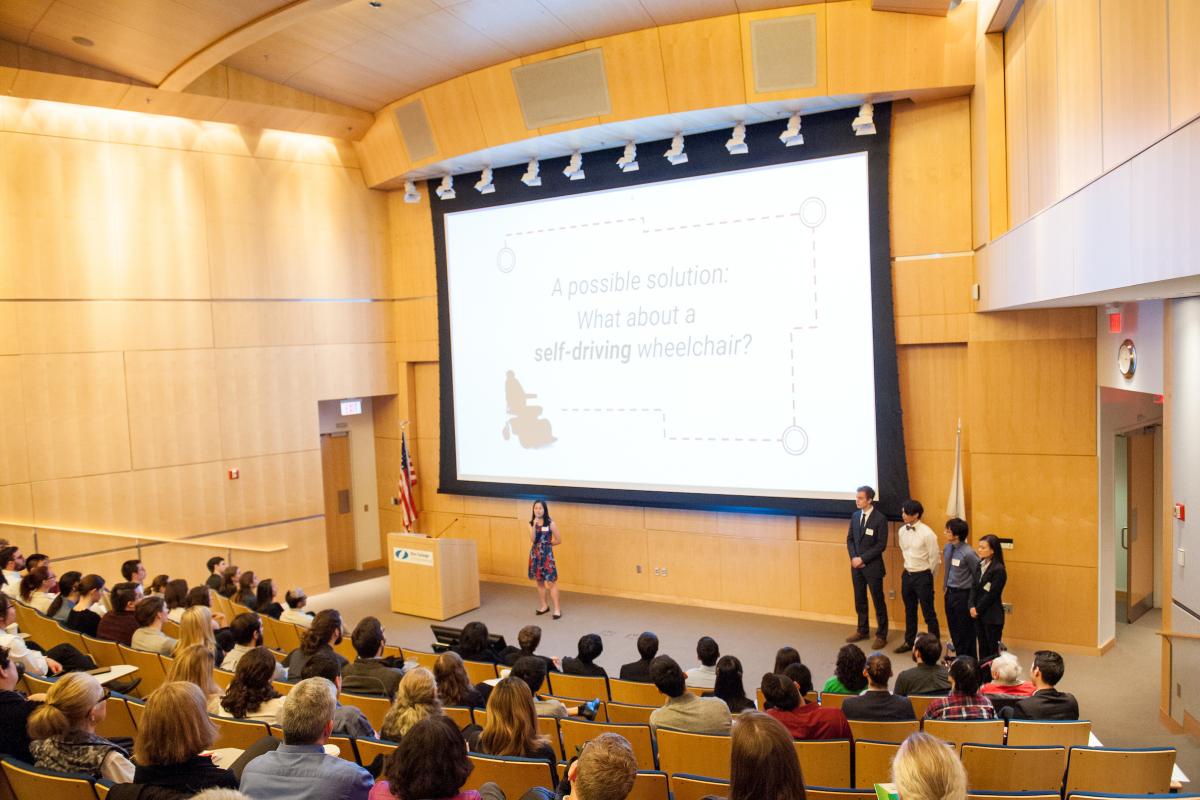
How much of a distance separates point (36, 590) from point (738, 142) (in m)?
7.22

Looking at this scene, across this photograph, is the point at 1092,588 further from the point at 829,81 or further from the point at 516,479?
the point at 516,479

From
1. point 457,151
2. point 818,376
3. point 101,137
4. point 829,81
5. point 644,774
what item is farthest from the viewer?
point 457,151

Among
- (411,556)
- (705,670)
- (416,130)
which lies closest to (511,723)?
(705,670)

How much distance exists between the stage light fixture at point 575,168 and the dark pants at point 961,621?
5797 mm

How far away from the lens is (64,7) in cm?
742

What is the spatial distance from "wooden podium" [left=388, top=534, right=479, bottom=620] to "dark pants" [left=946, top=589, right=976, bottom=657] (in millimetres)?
5043

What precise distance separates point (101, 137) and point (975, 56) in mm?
8625

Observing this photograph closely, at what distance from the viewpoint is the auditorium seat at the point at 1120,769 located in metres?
3.47

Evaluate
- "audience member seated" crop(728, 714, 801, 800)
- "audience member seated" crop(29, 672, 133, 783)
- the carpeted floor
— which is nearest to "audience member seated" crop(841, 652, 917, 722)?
"audience member seated" crop(728, 714, 801, 800)

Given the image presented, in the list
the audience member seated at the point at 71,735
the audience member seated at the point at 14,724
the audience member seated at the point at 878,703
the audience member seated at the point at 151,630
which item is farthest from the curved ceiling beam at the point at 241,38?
the audience member seated at the point at 878,703

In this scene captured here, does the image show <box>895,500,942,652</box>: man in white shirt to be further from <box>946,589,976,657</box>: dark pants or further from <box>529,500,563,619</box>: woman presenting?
<box>529,500,563,619</box>: woman presenting

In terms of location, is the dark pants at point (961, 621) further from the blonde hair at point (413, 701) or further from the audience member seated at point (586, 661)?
the blonde hair at point (413, 701)

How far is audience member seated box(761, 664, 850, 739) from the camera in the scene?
3988 mm

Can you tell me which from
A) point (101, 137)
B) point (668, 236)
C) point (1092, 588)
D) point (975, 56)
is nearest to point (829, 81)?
point (975, 56)
